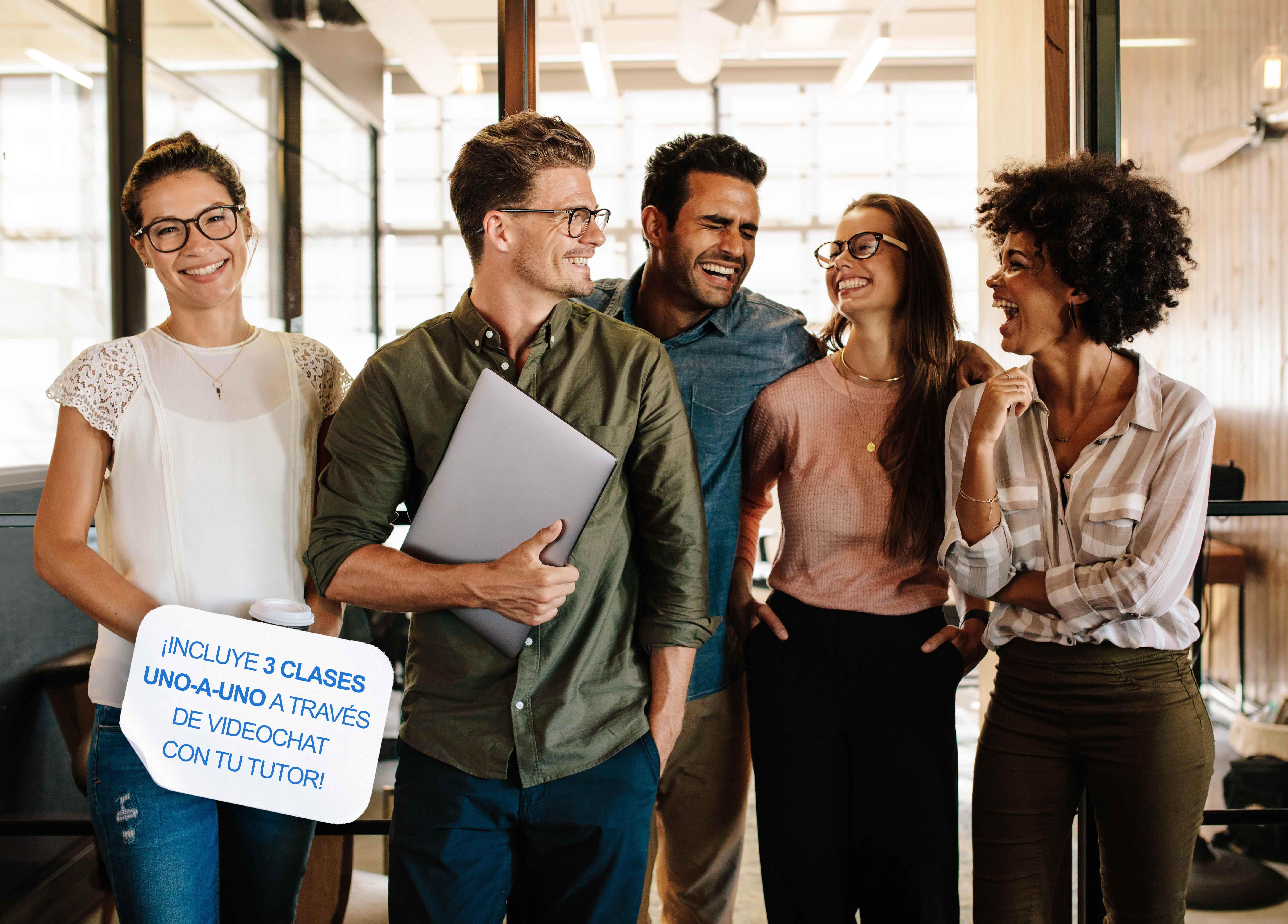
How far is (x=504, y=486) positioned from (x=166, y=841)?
79 cm

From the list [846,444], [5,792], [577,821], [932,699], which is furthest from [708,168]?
[5,792]

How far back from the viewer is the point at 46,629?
2311 millimetres

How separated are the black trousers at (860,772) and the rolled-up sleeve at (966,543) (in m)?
0.14

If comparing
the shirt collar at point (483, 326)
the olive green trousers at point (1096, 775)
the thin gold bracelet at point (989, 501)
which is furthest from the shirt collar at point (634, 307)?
the olive green trousers at point (1096, 775)

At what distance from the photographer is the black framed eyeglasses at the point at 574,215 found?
135 centimetres

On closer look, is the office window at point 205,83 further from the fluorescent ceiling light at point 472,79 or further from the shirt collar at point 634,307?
the shirt collar at point 634,307

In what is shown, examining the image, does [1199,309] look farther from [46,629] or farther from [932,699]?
[46,629]

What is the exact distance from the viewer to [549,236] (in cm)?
135

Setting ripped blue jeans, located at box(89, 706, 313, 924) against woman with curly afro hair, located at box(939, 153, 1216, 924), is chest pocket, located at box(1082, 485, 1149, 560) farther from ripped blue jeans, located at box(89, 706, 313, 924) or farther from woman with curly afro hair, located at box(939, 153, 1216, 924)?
ripped blue jeans, located at box(89, 706, 313, 924)

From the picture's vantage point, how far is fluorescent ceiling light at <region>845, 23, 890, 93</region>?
10.8 feet

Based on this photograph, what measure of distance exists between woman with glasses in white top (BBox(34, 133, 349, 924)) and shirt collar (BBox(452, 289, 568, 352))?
12.9 inches

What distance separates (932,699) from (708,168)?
3.94 feet

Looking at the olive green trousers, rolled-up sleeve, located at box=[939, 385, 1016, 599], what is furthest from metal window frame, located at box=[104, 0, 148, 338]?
the olive green trousers

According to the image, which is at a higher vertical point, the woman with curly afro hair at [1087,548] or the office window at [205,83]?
the office window at [205,83]
